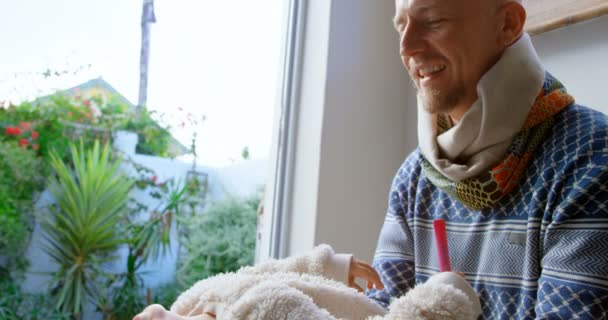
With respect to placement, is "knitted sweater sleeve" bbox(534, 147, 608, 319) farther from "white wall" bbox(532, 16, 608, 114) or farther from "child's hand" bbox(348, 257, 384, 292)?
"white wall" bbox(532, 16, 608, 114)

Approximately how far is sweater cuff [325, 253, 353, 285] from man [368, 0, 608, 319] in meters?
0.21

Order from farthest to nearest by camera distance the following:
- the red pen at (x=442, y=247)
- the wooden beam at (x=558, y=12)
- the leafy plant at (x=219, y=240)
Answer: the leafy plant at (x=219, y=240), the wooden beam at (x=558, y=12), the red pen at (x=442, y=247)

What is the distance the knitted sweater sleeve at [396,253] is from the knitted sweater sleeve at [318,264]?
0.20 m

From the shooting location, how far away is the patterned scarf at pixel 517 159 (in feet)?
3.85

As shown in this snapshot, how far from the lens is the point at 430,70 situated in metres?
1.27

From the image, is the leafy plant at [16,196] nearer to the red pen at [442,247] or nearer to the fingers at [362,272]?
the fingers at [362,272]

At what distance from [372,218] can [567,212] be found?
102 cm

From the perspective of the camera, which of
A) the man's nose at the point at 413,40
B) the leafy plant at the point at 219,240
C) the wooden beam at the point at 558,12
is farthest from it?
the leafy plant at the point at 219,240

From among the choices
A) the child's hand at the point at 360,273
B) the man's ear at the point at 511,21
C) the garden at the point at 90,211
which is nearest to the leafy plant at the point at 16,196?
the garden at the point at 90,211

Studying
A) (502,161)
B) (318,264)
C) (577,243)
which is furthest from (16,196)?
(577,243)

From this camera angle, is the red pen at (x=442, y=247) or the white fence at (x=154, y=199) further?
the white fence at (x=154, y=199)

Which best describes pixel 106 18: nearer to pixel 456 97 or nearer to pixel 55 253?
pixel 55 253

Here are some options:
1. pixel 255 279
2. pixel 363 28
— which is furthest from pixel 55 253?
pixel 363 28

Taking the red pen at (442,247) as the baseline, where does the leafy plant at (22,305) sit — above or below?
below
